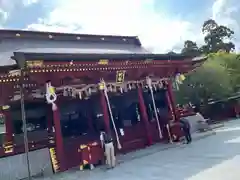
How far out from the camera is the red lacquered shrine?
1102 centimetres

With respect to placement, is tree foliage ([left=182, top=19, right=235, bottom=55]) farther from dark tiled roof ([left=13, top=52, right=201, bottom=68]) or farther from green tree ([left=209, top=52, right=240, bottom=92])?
dark tiled roof ([left=13, top=52, right=201, bottom=68])

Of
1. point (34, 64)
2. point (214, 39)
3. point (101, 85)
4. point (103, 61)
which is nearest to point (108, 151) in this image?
point (101, 85)

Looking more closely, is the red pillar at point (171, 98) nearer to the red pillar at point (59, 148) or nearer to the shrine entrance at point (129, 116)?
the shrine entrance at point (129, 116)

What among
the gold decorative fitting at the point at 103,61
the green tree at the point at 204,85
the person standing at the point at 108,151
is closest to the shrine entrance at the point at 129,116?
the person standing at the point at 108,151

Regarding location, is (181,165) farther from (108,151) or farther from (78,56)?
(78,56)

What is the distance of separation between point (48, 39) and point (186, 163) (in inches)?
421

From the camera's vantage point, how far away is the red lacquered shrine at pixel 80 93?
1102 cm

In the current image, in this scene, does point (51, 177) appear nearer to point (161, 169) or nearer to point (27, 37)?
point (161, 169)

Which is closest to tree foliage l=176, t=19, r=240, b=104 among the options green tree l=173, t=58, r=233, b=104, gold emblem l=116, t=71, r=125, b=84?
green tree l=173, t=58, r=233, b=104

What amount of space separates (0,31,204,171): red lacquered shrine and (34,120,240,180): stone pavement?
1126 mm

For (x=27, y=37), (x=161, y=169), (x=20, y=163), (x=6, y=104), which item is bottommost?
(x=161, y=169)

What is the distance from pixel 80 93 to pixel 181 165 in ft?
17.0

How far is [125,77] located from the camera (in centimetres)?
1442

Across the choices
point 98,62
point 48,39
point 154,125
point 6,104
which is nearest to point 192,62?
point 154,125
